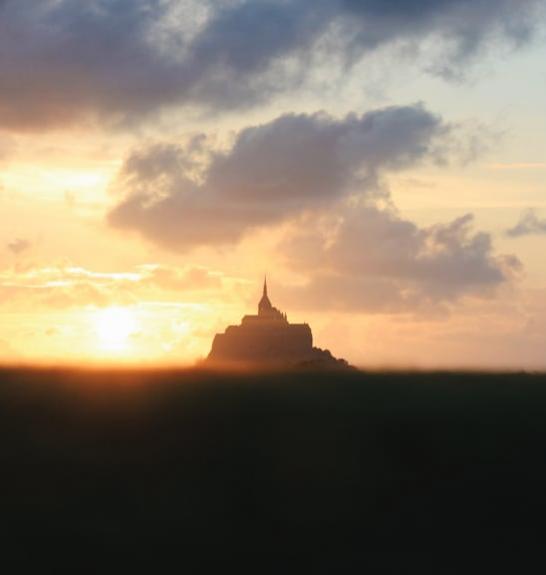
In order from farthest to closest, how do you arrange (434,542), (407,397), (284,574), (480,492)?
(407,397), (480,492), (434,542), (284,574)

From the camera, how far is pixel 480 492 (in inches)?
1471

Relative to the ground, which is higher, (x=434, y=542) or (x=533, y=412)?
(x=533, y=412)

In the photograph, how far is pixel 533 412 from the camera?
49688 mm

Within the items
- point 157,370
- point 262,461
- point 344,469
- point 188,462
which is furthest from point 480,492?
point 157,370

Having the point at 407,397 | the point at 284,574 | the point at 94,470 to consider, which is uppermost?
the point at 407,397

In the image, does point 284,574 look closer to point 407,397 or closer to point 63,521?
point 63,521

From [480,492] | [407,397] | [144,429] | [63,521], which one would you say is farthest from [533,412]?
[63,521]

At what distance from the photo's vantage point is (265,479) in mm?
37406

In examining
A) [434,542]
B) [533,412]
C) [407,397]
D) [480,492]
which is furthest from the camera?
[407,397]

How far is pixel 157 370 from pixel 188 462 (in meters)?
23.3

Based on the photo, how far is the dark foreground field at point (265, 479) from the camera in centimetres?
3120

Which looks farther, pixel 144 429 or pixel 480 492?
pixel 144 429

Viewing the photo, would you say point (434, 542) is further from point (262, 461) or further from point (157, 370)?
point (157, 370)

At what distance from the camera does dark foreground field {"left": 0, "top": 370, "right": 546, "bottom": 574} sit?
31203 millimetres
